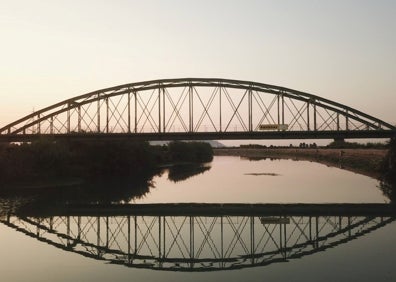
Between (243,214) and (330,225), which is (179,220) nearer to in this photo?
(243,214)

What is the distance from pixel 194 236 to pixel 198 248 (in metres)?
3.23

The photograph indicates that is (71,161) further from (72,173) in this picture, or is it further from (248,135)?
(248,135)

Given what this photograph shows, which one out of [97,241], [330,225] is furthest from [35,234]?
[330,225]

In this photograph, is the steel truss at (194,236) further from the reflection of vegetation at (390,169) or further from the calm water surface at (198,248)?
the reflection of vegetation at (390,169)

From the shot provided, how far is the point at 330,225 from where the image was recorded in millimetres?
32594

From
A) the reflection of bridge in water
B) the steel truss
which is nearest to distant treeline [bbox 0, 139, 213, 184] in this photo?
the reflection of bridge in water

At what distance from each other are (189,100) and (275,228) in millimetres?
43077

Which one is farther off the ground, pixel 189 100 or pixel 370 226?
pixel 189 100

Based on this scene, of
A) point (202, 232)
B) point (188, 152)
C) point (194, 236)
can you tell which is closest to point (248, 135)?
point (202, 232)

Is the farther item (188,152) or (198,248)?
(188,152)

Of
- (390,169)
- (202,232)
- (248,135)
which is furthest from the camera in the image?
(390,169)

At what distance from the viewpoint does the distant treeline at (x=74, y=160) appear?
6200 cm

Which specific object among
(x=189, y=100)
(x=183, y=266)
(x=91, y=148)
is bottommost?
(x=183, y=266)

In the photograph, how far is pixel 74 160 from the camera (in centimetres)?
7681
